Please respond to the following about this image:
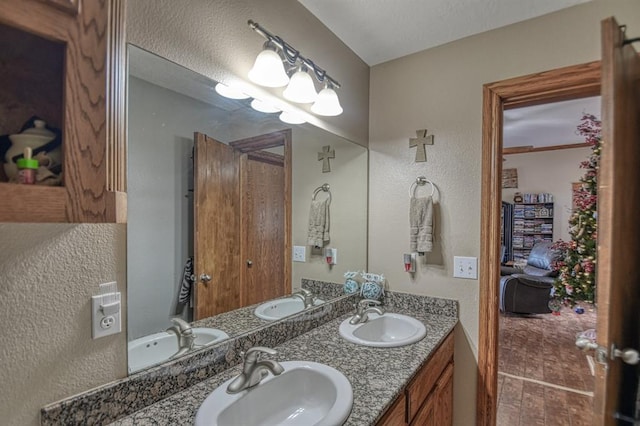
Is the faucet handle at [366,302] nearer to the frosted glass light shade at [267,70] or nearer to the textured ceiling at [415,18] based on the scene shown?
the frosted glass light shade at [267,70]

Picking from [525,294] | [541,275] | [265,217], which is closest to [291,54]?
[265,217]

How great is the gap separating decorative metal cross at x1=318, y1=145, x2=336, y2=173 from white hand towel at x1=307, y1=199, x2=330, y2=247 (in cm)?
19

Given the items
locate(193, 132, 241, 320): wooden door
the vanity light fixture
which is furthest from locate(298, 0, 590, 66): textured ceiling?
locate(193, 132, 241, 320): wooden door

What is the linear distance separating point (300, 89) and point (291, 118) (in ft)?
0.48

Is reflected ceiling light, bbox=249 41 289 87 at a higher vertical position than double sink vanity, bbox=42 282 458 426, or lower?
higher

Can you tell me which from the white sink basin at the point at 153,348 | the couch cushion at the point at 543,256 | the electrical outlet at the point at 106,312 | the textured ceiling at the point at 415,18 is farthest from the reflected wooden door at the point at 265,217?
the couch cushion at the point at 543,256

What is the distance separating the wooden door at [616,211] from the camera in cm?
104

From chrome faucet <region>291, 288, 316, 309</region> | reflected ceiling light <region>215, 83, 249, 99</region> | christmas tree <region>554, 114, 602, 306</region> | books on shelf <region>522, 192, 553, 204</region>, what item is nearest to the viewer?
reflected ceiling light <region>215, 83, 249, 99</region>

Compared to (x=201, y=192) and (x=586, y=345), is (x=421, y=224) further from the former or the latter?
(x=201, y=192)

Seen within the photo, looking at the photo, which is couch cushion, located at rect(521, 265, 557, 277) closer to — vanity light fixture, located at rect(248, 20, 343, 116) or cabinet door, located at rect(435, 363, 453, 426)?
cabinet door, located at rect(435, 363, 453, 426)

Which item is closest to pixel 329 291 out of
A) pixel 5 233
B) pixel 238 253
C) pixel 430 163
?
pixel 238 253

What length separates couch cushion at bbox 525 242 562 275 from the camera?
5.20 metres

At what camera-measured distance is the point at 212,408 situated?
894 mm

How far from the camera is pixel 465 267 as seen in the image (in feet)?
5.83
